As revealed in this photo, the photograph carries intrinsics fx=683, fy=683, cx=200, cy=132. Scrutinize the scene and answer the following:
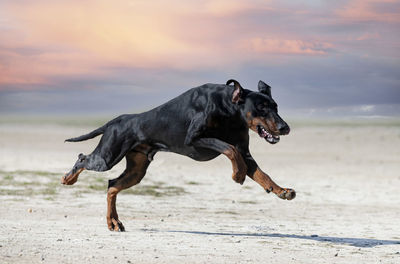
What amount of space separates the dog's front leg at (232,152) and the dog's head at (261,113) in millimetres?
418

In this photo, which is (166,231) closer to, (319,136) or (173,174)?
(173,174)

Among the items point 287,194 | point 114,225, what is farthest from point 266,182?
point 114,225

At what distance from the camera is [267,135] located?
8.77 m

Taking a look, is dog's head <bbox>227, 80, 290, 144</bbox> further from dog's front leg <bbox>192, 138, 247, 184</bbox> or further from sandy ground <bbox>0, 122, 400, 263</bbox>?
sandy ground <bbox>0, 122, 400, 263</bbox>

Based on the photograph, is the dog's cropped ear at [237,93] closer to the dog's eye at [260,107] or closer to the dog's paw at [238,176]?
the dog's eye at [260,107]

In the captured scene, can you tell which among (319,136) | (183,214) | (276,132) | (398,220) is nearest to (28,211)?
(183,214)

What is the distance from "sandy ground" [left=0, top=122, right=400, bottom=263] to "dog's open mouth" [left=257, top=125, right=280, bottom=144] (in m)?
1.51

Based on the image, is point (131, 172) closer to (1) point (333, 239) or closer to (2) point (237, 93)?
(2) point (237, 93)

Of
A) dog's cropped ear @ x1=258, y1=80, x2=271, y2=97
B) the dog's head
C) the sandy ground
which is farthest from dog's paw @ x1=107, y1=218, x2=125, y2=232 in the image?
dog's cropped ear @ x1=258, y1=80, x2=271, y2=97

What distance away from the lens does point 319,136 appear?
43000 millimetres

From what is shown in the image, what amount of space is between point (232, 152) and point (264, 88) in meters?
1.15

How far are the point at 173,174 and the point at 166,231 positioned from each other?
447 inches

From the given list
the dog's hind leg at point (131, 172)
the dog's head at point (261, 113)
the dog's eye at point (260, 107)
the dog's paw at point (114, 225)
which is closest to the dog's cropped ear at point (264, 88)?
the dog's head at point (261, 113)

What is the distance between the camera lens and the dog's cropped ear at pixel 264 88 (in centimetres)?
927
